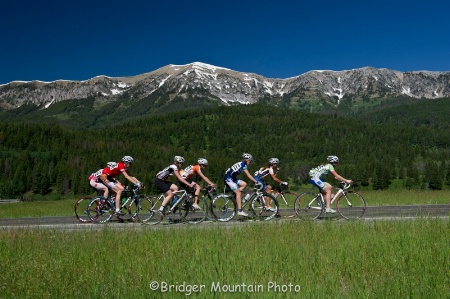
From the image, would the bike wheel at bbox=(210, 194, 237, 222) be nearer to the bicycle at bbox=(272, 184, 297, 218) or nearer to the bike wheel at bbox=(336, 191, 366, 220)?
the bicycle at bbox=(272, 184, 297, 218)

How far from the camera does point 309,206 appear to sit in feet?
52.2

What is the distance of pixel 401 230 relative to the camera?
9.91 m

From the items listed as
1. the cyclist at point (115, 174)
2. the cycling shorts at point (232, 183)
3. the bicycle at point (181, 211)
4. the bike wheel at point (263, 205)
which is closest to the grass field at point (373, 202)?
the bike wheel at point (263, 205)

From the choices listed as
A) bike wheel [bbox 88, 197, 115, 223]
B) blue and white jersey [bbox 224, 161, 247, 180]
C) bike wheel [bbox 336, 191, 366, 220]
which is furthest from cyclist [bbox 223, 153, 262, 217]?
bike wheel [bbox 88, 197, 115, 223]

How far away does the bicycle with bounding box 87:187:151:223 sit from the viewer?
16469 millimetres

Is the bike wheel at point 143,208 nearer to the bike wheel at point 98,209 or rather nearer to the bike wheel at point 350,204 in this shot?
the bike wheel at point 98,209

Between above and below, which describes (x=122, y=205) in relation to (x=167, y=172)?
below

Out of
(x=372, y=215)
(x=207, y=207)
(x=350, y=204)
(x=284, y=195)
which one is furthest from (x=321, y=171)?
(x=207, y=207)

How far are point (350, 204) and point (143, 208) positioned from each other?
8785 mm

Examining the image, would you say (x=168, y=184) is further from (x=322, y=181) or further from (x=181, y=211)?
(x=322, y=181)

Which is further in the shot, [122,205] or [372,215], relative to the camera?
[122,205]

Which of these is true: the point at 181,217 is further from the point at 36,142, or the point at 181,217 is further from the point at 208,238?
the point at 36,142

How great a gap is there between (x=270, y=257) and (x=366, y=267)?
1845mm

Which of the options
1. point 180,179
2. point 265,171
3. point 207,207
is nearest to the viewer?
point 180,179
